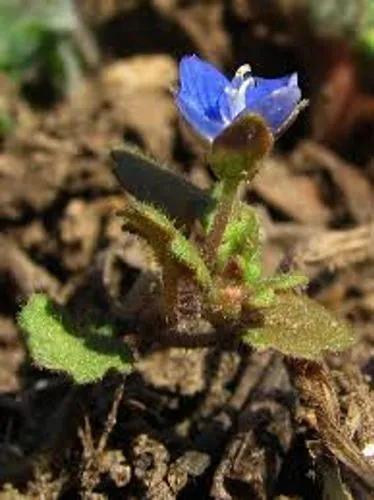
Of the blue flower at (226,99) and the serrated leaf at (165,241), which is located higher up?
the blue flower at (226,99)

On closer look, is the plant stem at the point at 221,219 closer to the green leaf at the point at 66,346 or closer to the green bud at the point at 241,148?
the green bud at the point at 241,148

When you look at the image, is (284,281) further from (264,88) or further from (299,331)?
(264,88)

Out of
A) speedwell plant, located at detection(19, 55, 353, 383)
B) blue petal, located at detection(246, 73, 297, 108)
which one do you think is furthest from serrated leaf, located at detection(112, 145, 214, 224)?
blue petal, located at detection(246, 73, 297, 108)

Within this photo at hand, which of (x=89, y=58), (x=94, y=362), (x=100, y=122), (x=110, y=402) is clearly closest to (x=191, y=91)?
(x=94, y=362)

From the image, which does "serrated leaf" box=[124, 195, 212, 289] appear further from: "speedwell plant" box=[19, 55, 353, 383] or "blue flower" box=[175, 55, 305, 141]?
"blue flower" box=[175, 55, 305, 141]

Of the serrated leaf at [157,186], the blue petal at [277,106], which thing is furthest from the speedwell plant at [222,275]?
the serrated leaf at [157,186]

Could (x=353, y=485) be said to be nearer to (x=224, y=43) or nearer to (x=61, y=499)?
(x=61, y=499)
